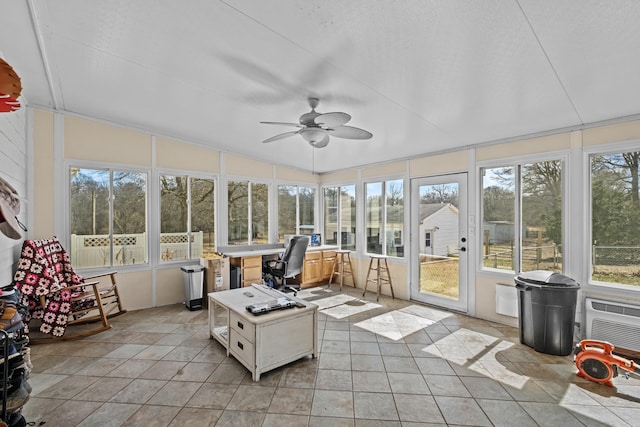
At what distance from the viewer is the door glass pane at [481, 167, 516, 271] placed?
3.84 meters

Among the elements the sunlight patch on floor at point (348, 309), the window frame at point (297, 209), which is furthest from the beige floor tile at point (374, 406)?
the window frame at point (297, 209)

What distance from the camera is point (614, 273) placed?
3109mm

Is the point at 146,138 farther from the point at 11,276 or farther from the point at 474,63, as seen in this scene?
the point at 474,63

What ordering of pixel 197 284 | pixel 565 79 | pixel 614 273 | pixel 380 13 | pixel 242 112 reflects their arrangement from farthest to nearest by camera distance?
pixel 197 284, pixel 242 112, pixel 614 273, pixel 565 79, pixel 380 13

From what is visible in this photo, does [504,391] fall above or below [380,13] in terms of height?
below

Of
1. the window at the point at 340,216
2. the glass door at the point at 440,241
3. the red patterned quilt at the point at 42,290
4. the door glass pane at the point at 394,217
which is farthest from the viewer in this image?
the window at the point at 340,216

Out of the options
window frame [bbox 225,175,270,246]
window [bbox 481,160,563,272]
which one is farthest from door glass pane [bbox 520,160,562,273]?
window frame [bbox 225,175,270,246]

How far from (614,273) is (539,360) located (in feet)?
4.26

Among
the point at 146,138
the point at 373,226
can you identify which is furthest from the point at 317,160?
the point at 146,138

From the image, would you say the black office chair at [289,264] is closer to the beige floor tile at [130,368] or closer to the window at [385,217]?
the window at [385,217]

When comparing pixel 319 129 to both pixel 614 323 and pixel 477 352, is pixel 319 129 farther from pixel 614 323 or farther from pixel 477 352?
pixel 614 323

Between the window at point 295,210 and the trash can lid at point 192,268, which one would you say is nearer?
the trash can lid at point 192,268

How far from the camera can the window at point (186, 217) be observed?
183 inches

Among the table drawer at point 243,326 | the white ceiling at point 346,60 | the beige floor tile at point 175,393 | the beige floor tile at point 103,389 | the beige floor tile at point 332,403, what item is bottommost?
the beige floor tile at point 332,403
